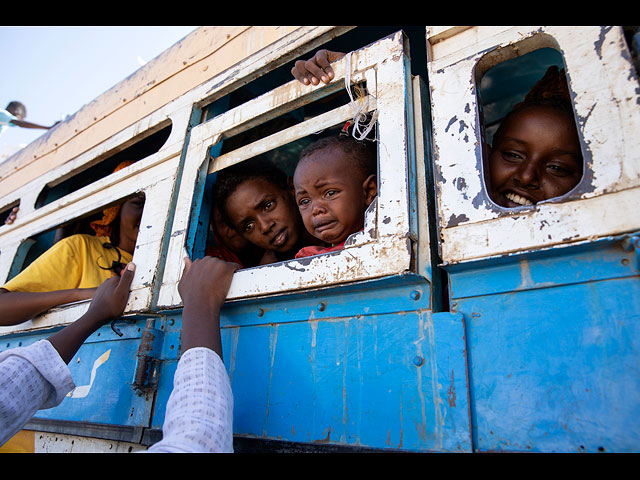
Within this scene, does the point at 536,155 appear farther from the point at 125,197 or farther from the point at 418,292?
the point at 125,197

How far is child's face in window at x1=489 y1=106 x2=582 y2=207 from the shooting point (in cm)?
127

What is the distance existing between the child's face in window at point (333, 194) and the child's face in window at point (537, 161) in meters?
→ 0.48

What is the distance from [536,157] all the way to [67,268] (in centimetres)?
243

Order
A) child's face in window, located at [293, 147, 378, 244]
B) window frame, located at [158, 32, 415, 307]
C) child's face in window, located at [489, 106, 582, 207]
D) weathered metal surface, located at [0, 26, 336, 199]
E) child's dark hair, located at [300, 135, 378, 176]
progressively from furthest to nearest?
weathered metal surface, located at [0, 26, 336, 199], child's dark hair, located at [300, 135, 378, 176], child's face in window, located at [293, 147, 378, 244], child's face in window, located at [489, 106, 582, 207], window frame, located at [158, 32, 415, 307]

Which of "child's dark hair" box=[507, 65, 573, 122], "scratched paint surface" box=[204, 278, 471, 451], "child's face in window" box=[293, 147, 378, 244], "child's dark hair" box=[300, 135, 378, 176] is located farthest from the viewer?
"child's dark hair" box=[300, 135, 378, 176]

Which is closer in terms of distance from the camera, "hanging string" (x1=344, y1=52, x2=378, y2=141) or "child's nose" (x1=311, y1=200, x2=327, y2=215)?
"hanging string" (x1=344, y1=52, x2=378, y2=141)

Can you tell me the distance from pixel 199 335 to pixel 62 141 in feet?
8.92

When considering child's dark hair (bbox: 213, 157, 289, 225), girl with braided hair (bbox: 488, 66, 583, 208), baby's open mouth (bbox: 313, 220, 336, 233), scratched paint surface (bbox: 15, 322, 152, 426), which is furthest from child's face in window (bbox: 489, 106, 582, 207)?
scratched paint surface (bbox: 15, 322, 152, 426)

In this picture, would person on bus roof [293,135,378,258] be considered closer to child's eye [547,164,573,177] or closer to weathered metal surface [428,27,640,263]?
weathered metal surface [428,27,640,263]

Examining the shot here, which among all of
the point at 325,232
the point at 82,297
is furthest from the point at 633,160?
the point at 82,297

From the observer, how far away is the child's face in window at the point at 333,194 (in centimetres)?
153

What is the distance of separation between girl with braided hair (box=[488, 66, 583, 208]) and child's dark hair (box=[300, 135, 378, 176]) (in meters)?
0.49

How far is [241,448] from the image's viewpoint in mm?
1221

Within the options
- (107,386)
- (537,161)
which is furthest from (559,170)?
(107,386)
